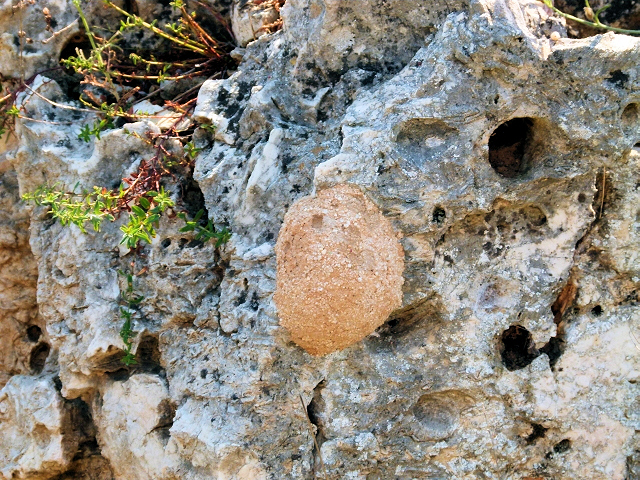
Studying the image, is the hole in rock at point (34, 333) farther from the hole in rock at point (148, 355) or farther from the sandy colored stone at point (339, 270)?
the sandy colored stone at point (339, 270)

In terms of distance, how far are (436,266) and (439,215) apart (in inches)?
7.7

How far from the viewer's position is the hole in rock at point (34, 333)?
381cm

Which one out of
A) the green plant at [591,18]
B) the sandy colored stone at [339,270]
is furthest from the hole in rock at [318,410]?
the green plant at [591,18]

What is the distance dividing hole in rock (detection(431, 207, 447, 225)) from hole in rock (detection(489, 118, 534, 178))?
311mm

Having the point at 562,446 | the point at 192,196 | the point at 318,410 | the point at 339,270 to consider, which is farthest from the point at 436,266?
the point at 192,196

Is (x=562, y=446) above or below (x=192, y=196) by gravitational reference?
below

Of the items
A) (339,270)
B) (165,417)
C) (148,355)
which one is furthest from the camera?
(148,355)

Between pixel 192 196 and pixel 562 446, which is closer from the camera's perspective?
pixel 562 446

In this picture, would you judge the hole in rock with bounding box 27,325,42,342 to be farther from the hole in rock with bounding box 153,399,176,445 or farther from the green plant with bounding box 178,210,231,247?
the green plant with bounding box 178,210,231,247

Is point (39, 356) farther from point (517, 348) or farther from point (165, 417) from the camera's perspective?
point (517, 348)

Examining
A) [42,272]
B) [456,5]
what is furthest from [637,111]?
[42,272]

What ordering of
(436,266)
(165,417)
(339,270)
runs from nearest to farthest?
(339,270)
(436,266)
(165,417)

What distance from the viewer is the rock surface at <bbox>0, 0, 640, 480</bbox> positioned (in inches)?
102

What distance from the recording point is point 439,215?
103 inches
